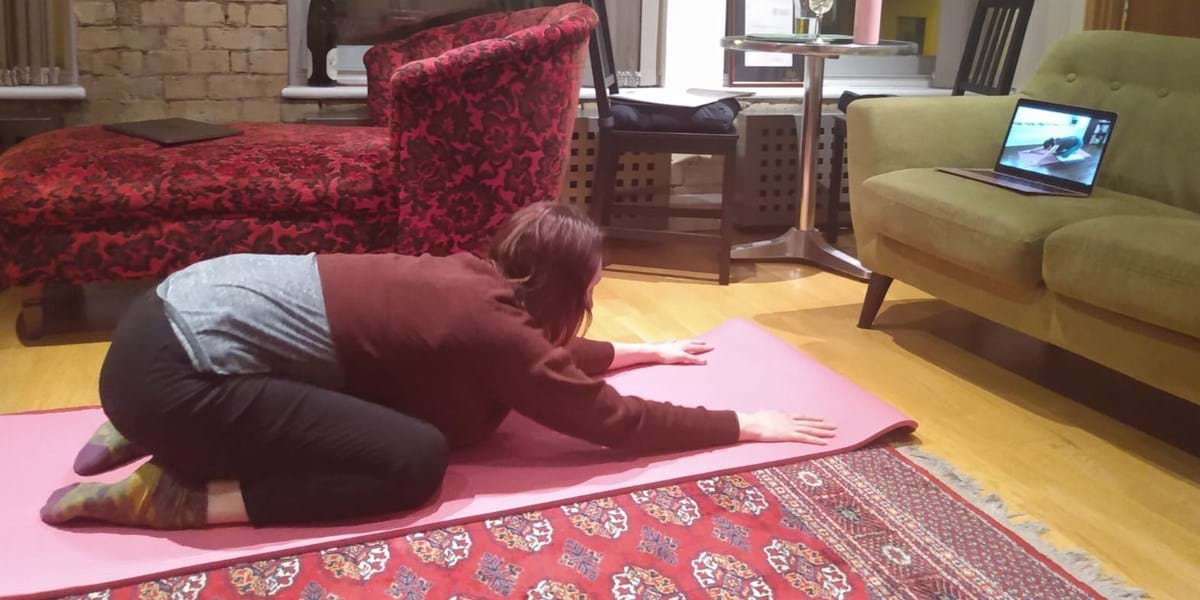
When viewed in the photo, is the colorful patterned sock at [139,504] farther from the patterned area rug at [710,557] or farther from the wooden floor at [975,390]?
the wooden floor at [975,390]

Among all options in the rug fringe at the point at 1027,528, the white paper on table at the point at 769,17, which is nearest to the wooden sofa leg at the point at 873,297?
the rug fringe at the point at 1027,528

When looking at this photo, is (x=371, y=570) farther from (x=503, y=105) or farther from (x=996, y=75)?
(x=996, y=75)

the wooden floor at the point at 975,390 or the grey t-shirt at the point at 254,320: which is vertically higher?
the grey t-shirt at the point at 254,320

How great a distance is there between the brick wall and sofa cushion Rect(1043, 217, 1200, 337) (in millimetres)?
2496

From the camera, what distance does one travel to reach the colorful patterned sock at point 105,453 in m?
1.80

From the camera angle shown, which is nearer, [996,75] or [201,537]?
[201,537]

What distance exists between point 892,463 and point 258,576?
1.13m

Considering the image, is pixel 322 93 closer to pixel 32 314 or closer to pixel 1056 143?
pixel 32 314

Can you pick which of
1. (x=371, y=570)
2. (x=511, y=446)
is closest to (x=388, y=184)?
(x=511, y=446)

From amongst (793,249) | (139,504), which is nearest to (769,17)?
(793,249)

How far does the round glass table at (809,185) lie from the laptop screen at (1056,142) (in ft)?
1.86

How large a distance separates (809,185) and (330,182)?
5.19 feet

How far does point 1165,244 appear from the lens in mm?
2021

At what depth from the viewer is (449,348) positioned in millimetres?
1646
